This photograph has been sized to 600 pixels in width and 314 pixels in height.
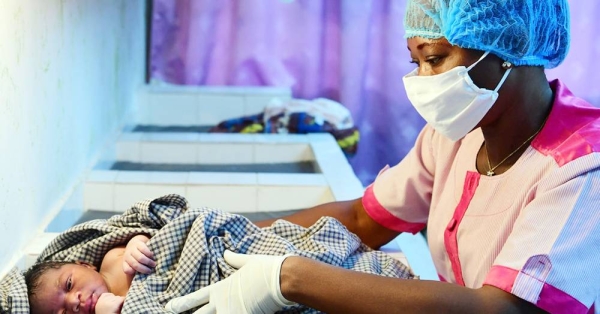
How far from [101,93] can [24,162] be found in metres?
0.89

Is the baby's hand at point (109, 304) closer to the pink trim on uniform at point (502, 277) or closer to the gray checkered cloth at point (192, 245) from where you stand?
the gray checkered cloth at point (192, 245)

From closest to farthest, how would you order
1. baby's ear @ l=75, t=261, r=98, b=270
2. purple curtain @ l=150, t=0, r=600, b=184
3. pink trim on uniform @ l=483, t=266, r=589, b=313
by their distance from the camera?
pink trim on uniform @ l=483, t=266, r=589, b=313 < baby's ear @ l=75, t=261, r=98, b=270 < purple curtain @ l=150, t=0, r=600, b=184

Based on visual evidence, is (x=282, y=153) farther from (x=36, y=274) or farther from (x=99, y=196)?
(x=36, y=274)

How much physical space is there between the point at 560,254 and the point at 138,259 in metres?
0.71

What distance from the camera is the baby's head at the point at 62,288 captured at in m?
1.23

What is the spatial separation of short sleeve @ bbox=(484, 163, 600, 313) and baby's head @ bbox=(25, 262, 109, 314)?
69 centimetres

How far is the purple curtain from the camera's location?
3410mm

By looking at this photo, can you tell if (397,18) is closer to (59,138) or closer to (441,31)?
(59,138)

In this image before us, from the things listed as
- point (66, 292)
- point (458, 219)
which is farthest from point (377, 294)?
point (66, 292)

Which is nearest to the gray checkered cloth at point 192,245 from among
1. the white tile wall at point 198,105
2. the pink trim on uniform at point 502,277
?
the pink trim on uniform at point 502,277

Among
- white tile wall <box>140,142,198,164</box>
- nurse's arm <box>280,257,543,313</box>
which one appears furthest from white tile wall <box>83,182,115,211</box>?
nurse's arm <box>280,257,543,313</box>

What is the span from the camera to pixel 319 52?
139 inches

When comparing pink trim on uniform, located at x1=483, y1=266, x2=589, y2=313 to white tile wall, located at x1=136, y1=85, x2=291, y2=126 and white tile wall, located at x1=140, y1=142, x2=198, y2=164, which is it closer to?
white tile wall, located at x1=140, y1=142, x2=198, y2=164

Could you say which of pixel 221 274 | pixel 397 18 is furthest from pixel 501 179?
pixel 397 18
